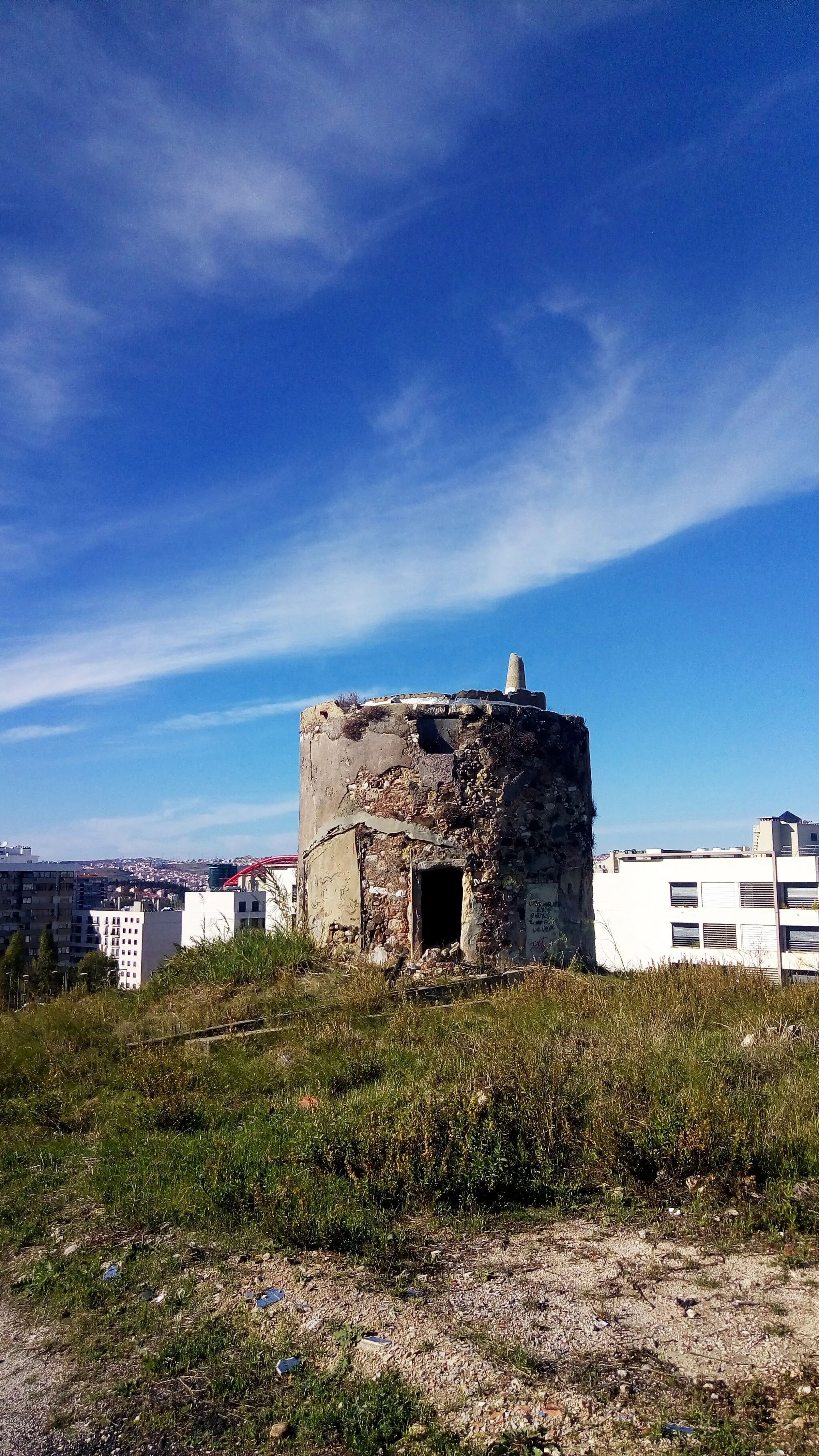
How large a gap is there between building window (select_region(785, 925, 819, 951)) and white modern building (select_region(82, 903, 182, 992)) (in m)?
23.0

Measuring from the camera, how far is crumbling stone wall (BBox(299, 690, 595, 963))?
7902 millimetres

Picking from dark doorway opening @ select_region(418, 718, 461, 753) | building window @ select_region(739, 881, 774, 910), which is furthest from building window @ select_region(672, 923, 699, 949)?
dark doorway opening @ select_region(418, 718, 461, 753)

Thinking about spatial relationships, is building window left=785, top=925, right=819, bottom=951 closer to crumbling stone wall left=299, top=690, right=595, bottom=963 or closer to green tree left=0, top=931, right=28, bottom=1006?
crumbling stone wall left=299, top=690, right=595, bottom=963

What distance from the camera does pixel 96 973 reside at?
11.9 m

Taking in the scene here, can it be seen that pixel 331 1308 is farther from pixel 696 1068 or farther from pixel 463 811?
pixel 463 811

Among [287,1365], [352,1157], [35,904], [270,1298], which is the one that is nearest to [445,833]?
[352,1157]

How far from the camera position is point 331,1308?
2.84 m

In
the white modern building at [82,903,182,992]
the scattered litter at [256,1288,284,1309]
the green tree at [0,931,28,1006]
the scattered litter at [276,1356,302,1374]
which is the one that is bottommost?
the white modern building at [82,903,182,992]

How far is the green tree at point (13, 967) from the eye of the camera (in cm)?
1074

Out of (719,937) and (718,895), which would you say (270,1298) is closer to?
(718,895)

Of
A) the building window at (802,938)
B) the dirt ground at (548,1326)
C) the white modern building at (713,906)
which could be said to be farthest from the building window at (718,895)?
the dirt ground at (548,1326)

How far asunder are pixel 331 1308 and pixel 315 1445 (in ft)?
1.93

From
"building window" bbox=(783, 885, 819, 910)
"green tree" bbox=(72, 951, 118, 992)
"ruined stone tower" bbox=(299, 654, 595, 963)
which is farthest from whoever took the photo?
"building window" bbox=(783, 885, 819, 910)

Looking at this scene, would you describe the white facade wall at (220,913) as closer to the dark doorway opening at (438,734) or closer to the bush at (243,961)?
the bush at (243,961)
